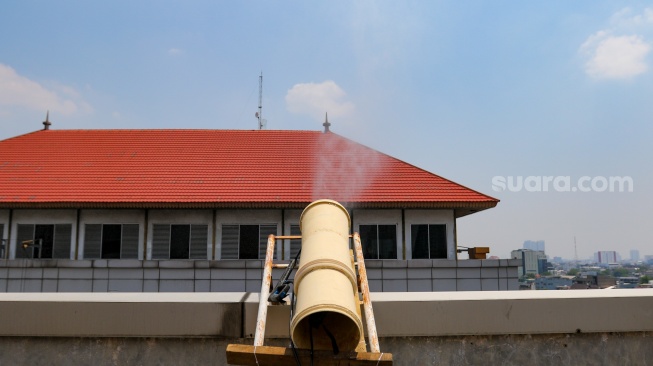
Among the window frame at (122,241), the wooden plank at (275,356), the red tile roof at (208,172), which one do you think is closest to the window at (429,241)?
the red tile roof at (208,172)

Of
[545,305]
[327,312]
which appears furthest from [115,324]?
[545,305]

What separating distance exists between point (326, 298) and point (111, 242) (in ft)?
44.8

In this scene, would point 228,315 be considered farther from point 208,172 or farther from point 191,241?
point 208,172

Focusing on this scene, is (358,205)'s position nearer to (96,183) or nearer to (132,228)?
(132,228)

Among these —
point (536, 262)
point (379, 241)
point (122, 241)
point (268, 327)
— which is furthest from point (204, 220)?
point (536, 262)

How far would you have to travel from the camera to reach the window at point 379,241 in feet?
50.4

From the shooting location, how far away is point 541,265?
257ft

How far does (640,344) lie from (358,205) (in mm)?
10988

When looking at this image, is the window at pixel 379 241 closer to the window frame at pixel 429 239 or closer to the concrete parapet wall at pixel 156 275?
the window frame at pixel 429 239

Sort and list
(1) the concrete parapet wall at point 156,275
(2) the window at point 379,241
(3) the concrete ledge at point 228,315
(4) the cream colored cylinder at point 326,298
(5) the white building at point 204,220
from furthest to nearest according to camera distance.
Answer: (2) the window at point 379,241, (5) the white building at point 204,220, (1) the concrete parapet wall at point 156,275, (3) the concrete ledge at point 228,315, (4) the cream colored cylinder at point 326,298

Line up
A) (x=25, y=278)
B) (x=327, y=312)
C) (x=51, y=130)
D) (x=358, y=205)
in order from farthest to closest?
1. (x=51, y=130)
2. (x=358, y=205)
3. (x=25, y=278)
4. (x=327, y=312)

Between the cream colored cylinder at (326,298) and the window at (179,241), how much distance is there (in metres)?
12.0

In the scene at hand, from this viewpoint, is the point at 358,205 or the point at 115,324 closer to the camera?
the point at 115,324

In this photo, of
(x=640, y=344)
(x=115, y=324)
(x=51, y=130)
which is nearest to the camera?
(x=115, y=324)
